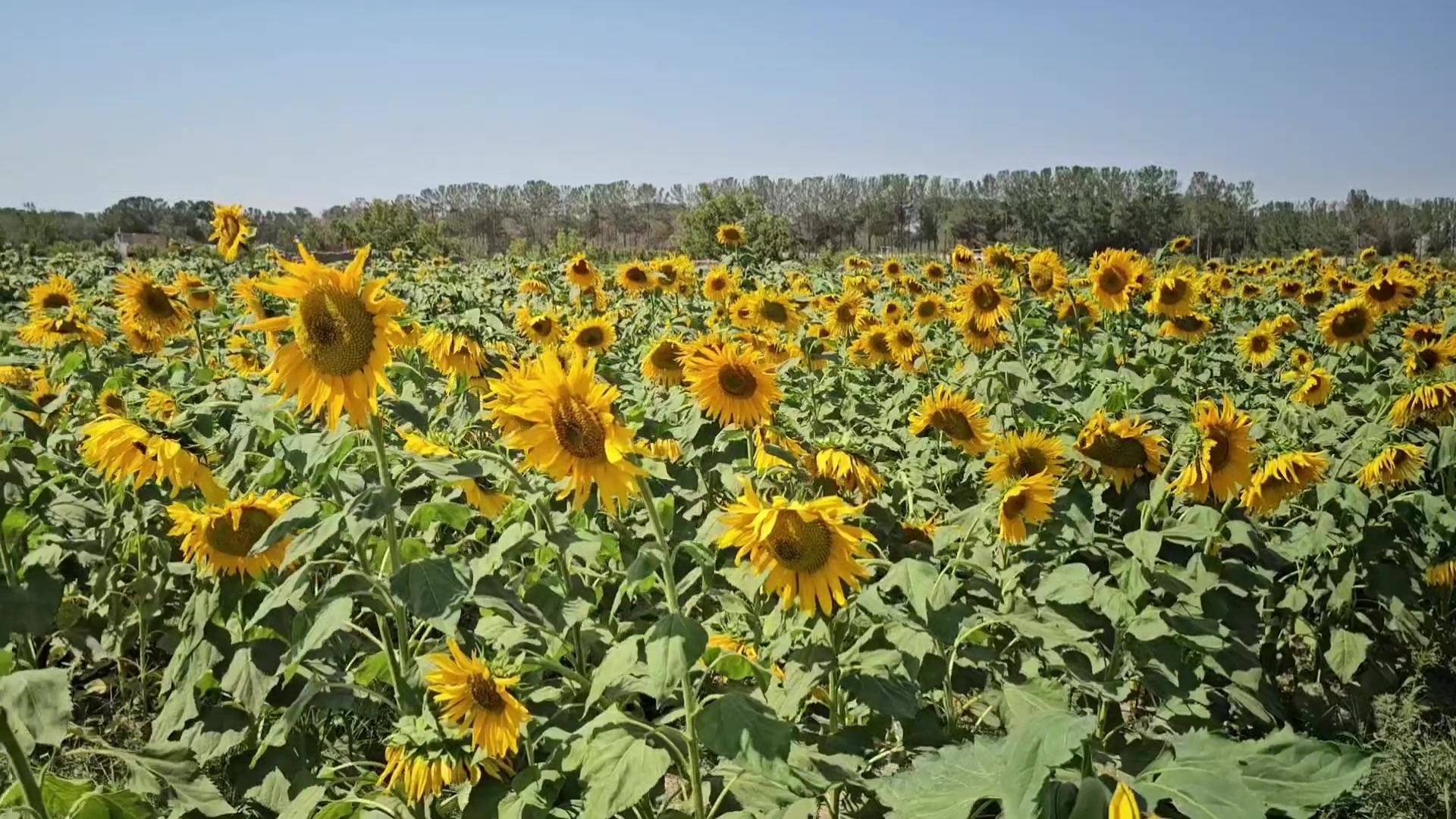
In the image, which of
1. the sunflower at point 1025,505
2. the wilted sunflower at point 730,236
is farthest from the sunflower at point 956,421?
the wilted sunflower at point 730,236

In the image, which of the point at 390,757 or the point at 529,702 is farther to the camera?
the point at 529,702

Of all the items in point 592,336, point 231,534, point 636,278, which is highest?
point 636,278

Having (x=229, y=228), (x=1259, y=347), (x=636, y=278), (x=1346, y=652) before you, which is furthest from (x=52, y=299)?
(x=1259, y=347)

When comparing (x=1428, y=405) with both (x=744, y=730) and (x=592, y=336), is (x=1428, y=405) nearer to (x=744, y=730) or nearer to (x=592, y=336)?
(x=744, y=730)

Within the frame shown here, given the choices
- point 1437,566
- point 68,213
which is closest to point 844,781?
point 1437,566

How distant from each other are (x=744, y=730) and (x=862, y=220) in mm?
74595

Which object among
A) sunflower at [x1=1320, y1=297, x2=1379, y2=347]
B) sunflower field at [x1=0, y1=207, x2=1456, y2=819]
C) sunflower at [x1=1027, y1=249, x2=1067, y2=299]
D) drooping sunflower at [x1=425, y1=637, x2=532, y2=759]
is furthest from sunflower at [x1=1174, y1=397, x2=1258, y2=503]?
sunflower at [x1=1027, y1=249, x2=1067, y2=299]

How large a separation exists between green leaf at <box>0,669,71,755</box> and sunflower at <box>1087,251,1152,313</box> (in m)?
6.21

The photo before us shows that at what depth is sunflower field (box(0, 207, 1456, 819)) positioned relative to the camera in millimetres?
1780

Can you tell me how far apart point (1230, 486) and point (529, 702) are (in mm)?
2405

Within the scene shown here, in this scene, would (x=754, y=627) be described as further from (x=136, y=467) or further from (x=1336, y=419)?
(x=1336, y=419)

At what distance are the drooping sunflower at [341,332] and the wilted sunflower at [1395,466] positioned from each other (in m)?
3.58

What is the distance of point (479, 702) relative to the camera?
7.10 ft

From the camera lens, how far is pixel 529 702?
2.46 meters
